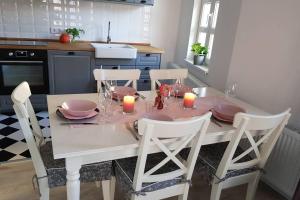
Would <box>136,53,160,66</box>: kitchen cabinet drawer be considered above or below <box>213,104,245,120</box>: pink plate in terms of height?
above

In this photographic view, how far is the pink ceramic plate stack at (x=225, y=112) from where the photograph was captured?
1621mm

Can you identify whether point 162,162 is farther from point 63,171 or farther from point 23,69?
point 23,69

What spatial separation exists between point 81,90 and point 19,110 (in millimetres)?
1993

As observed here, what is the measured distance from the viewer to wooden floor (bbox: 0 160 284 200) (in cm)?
184

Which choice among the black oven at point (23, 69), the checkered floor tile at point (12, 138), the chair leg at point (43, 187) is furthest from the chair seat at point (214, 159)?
the black oven at point (23, 69)

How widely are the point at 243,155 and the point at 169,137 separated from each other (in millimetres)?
593

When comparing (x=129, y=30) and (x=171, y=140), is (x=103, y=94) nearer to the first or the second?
(x=171, y=140)

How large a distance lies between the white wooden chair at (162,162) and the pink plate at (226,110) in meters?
0.37

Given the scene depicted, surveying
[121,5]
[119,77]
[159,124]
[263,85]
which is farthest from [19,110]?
[121,5]

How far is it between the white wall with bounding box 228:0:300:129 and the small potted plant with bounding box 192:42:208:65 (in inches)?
32.5

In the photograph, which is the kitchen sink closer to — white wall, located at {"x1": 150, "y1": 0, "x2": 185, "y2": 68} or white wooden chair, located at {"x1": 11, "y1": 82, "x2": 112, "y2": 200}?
white wall, located at {"x1": 150, "y1": 0, "x2": 185, "y2": 68}

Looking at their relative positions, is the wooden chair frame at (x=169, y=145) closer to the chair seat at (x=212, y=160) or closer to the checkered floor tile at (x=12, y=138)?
the chair seat at (x=212, y=160)

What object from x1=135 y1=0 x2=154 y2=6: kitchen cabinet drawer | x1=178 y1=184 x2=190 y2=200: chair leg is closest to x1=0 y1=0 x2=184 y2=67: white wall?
x1=135 y1=0 x2=154 y2=6: kitchen cabinet drawer

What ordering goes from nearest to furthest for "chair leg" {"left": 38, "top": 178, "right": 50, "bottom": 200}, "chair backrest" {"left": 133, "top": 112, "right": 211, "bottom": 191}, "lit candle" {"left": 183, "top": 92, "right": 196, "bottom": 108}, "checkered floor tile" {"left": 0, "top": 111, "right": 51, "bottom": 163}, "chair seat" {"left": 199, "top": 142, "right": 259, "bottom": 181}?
"chair backrest" {"left": 133, "top": 112, "right": 211, "bottom": 191} < "chair leg" {"left": 38, "top": 178, "right": 50, "bottom": 200} < "chair seat" {"left": 199, "top": 142, "right": 259, "bottom": 181} < "lit candle" {"left": 183, "top": 92, "right": 196, "bottom": 108} < "checkered floor tile" {"left": 0, "top": 111, "right": 51, "bottom": 163}
